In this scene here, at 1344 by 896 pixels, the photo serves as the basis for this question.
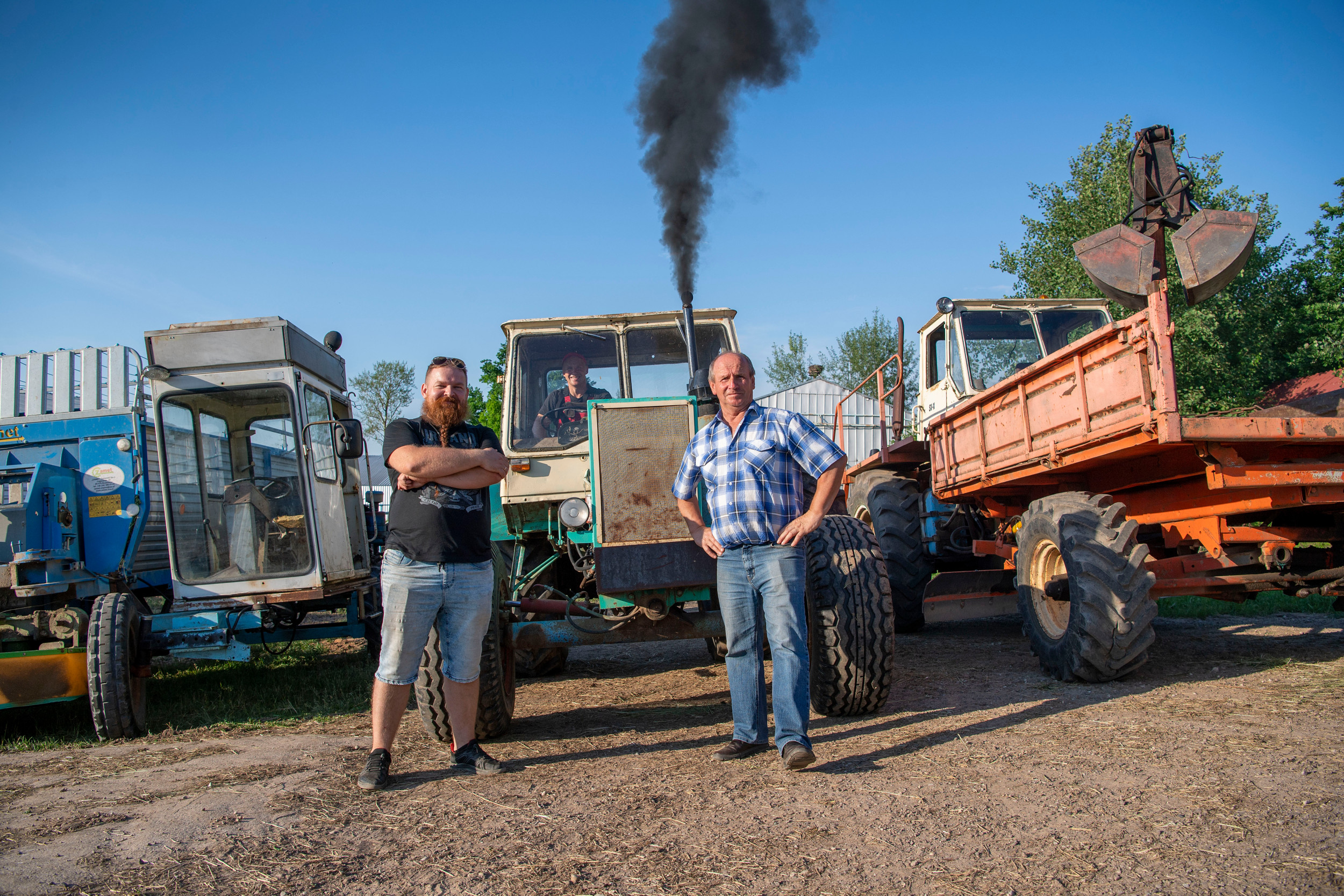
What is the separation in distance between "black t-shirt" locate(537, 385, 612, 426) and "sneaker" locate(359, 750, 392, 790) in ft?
8.14

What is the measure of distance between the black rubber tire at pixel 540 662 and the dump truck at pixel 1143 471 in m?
3.35

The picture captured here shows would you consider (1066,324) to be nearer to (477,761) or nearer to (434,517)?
(434,517)

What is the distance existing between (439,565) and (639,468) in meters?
1.23

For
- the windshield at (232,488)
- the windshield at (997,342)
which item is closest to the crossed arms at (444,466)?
the windshield at (232,488)

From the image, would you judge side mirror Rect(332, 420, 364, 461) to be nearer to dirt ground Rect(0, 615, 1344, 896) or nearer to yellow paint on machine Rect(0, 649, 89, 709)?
dirt ground Rect(0, 615, 1344, 896)

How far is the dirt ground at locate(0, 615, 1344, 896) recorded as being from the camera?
246 centimetres

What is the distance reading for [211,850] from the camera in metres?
2.81

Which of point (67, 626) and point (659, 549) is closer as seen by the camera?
point (659, 549)

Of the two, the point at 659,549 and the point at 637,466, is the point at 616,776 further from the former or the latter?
the point at 637,466

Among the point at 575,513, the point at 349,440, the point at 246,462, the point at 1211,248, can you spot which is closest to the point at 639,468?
the point at 575,513

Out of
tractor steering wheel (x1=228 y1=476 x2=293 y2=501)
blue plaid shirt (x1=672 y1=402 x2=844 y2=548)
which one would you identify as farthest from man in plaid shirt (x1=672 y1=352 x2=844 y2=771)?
tractor steering wheel (x1=228 y1=476 x2=293 y2=501)

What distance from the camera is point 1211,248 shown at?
4.53 metres

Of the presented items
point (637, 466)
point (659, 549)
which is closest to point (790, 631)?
point (659, 549)

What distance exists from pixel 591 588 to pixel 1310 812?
3.64m
